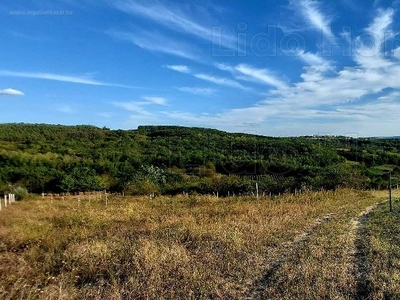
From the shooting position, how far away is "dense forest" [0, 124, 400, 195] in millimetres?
40188

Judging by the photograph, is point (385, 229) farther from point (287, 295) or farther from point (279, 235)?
point (287, 295)

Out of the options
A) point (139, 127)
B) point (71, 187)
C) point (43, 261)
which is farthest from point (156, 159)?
point (43, 261)

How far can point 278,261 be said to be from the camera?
655 cm

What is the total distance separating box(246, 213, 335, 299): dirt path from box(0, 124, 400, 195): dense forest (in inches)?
823

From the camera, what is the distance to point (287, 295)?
474 cm

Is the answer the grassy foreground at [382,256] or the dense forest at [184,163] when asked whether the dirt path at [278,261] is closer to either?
the grassy foreground at [382,256]

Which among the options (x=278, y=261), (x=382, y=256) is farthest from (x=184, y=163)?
(x=382, y=256)

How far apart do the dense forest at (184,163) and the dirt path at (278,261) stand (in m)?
20.9

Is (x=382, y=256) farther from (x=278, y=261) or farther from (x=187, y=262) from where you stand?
(x=187, y=262)

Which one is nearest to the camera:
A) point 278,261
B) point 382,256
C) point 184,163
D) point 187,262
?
point 187,262

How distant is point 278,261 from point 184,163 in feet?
190

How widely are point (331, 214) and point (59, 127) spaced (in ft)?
335

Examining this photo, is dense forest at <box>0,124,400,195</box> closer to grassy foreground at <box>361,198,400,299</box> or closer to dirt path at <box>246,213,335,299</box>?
grassy foreground at <box>361,198,400,299</box>

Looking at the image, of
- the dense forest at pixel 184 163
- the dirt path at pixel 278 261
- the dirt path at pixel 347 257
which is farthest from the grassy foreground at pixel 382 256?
the dense forest at pixel 184 163
